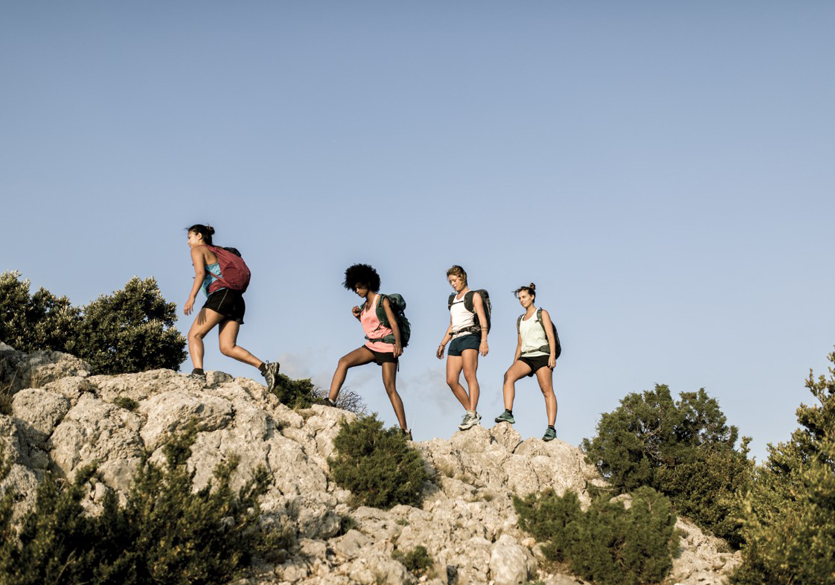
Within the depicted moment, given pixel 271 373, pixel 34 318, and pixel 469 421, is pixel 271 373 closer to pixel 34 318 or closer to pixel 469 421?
pixel 469 421

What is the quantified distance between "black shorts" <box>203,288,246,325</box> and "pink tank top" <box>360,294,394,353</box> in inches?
76.0

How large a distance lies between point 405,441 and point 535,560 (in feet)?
7.95

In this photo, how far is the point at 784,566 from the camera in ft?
25.8

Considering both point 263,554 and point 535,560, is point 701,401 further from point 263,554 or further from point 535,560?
point 263,554

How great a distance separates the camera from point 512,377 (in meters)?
12.7

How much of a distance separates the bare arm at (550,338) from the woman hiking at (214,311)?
4.32 metres

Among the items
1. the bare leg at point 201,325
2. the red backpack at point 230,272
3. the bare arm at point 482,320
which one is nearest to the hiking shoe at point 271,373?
the bare leg at point 201,325

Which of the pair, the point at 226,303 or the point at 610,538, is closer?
the point at 610,538

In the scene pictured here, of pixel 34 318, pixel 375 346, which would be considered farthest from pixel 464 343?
pixel 34 318

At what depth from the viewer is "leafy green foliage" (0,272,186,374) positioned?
605 inches

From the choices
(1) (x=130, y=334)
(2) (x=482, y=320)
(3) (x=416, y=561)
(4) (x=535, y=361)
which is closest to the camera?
(3) (x=416, y=561)

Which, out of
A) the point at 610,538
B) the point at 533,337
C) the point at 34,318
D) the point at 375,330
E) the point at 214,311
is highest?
the point at 34,318

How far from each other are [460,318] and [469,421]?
1.65 meters

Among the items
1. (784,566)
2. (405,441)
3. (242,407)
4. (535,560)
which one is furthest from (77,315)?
(784,566)
